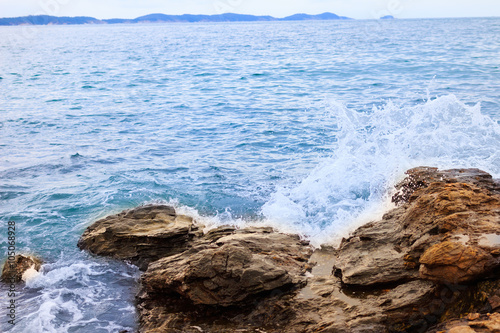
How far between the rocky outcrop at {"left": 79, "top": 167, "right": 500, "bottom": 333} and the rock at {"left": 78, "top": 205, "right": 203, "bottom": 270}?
38mm

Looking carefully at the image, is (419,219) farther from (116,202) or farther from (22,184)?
(22,184)

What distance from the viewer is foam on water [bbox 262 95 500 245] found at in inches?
323

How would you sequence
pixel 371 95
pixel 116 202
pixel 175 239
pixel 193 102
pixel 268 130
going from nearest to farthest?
pixel 175 239
pixel 116 202
pixel 268 130
pixel 371 95
pixel 193 102

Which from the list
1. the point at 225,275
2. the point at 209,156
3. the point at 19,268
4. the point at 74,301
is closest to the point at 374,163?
the point at 209,156

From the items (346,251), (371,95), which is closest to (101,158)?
(346,251)

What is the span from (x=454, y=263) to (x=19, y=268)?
6.43 metres

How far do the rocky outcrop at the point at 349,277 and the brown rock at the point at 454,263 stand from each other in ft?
0.03

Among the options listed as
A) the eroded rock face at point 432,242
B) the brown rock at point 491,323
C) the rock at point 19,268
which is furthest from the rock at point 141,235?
the brown rock at point 491,323

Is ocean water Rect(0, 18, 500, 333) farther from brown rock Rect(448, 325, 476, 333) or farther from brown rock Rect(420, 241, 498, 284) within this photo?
brown rock Rect(448, 325, 476, 333)

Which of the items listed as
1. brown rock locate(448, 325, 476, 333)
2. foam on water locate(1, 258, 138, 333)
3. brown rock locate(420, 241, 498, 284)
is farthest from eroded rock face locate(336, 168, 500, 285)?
foam on water locate(1, 258, 138, 333)

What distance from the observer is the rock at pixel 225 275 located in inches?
213

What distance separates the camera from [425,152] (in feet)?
34.4

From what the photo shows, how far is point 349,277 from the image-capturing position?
5.54 m

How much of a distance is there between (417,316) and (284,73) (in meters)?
24.7
